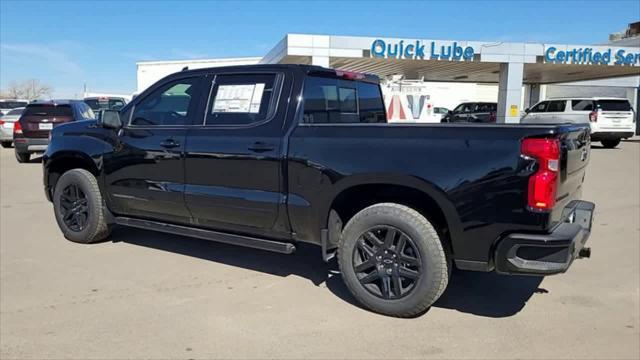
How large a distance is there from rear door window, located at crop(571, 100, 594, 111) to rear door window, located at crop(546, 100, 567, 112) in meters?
0.42

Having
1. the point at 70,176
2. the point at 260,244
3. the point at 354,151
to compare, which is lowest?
the point at 260,244

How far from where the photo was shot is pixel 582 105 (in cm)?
2031

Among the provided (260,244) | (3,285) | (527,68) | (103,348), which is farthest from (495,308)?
(527,68)

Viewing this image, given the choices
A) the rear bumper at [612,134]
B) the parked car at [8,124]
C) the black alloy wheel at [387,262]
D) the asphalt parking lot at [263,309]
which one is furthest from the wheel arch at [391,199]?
the rear bumper at [612,134]

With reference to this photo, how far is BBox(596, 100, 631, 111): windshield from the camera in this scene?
63.5 feet

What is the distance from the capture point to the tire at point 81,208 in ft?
18.4

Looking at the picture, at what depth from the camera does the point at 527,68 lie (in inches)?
1156

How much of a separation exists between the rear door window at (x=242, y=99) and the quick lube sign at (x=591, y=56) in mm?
24171

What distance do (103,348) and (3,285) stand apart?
176 centimetres

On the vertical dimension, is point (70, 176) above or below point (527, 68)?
below

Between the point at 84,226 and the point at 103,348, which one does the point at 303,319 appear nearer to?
the point at 103,348

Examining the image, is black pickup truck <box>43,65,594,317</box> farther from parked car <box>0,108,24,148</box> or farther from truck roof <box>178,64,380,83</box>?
parked car <box>0,108,24,148</box>

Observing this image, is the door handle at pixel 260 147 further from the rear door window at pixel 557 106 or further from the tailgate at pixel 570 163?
the rear door window at pixel 557 106

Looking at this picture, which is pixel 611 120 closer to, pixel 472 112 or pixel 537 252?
pixel 472 112
